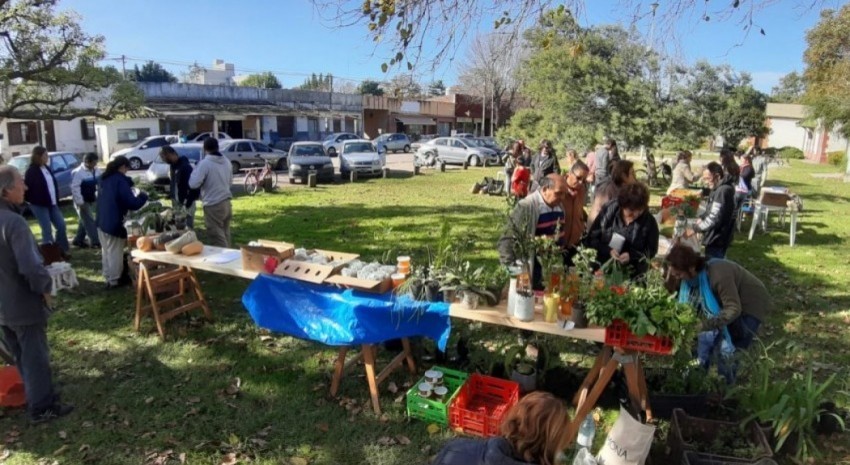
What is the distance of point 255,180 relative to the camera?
643 inches

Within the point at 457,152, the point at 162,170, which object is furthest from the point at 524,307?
the point at 457,152

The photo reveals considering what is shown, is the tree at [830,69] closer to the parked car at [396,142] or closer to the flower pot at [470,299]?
the flower pot at [470,299]

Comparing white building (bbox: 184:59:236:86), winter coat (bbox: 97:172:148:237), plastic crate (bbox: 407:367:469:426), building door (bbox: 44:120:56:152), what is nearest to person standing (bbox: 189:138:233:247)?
winter coat (bbox: 97:172:148:237)

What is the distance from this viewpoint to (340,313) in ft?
13.1

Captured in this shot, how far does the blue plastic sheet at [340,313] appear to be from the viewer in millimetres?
3770

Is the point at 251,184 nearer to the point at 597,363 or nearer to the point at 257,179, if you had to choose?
the point at 257,179

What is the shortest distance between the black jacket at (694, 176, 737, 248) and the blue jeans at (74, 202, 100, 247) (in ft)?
28.3

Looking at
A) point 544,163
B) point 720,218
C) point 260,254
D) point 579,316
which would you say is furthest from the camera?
point 544,163

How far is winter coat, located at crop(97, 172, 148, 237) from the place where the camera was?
614cm

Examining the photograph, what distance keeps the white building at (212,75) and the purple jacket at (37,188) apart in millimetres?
58087

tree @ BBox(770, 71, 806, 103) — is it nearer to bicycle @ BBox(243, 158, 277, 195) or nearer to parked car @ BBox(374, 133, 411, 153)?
parked car @ BBox(374, 133, 411, 153)

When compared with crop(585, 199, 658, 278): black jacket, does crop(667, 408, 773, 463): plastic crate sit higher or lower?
lower

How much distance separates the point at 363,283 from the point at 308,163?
14957 mm

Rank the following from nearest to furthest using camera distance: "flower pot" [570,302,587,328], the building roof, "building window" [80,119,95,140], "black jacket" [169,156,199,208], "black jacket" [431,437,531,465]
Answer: "black jacket" [431,437,531,465], "flower pot" [570,302,587,328], "black jacket" [169,156,199,208], "building window" [80,119,95,140], the building roof
